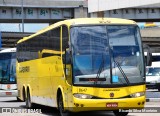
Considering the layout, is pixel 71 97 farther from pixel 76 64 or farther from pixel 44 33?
pixel 44 33

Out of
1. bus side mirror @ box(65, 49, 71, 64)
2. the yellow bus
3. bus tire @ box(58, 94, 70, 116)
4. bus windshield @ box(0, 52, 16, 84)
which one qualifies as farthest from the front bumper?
bus side mirror @ box(65, 49, 71, 64)

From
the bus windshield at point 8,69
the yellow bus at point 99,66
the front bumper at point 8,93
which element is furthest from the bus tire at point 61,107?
the bus windshield at point 8,69

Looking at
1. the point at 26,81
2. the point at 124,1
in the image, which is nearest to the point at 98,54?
the point at 26,81

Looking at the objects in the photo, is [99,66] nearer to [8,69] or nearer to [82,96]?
[82,96]

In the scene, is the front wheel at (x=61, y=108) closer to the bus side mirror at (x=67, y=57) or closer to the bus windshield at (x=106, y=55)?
the bus side mirror at (x=67, y=57)

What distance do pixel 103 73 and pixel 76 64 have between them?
82 centimetres

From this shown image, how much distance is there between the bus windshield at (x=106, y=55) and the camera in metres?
15.0

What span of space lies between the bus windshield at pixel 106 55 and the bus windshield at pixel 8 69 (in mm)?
13845

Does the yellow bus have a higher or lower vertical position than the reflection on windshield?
higher

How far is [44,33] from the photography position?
18.7 m

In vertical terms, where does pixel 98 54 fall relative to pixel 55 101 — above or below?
above

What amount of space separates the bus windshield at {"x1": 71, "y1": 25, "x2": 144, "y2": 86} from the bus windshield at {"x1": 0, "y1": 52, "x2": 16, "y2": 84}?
545 inches

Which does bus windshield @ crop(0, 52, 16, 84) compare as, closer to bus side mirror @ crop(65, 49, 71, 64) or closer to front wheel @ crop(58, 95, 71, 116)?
front wheel @ crop(58, 95, 71, 116)

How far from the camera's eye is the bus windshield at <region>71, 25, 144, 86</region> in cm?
1504
